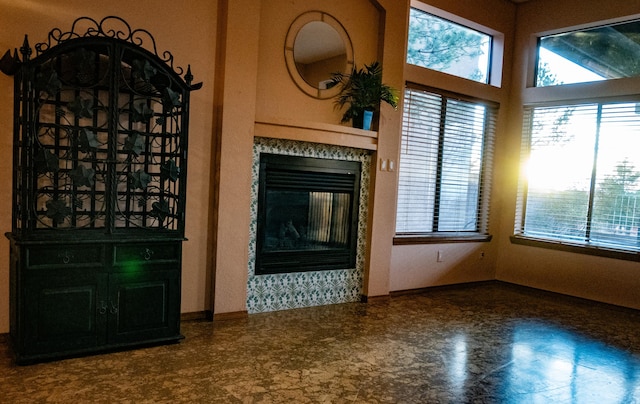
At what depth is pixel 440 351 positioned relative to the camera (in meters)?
3.71

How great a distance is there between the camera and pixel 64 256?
3.10m

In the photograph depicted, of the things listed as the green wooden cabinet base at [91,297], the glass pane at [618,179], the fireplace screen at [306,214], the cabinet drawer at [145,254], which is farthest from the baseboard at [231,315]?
the glass pane at [618,179]

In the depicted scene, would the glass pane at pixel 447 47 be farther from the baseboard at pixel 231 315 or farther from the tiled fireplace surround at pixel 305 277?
the baseboard at pixel 231 315

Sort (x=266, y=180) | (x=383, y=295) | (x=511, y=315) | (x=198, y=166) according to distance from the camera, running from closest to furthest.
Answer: (x=198, y=166) < (x=266, y=180) < (x=511, y=315) < (x=383, y=295)

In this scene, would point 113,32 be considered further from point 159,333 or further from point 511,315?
point 511,315

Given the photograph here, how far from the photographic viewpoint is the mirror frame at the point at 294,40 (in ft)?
14.8

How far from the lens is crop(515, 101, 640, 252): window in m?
5.38

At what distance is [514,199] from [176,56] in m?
4.70

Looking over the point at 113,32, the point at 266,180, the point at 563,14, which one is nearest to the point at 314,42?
the point at 266,180

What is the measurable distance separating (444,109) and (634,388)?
3.61 m

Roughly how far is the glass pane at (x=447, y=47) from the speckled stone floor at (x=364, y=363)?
2.97 metres

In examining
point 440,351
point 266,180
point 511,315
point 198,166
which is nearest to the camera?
point 440,351

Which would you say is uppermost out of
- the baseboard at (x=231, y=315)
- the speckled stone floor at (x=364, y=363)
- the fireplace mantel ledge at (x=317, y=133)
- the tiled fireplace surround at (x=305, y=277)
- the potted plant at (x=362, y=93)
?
the potted plant at (x=362, y=93)

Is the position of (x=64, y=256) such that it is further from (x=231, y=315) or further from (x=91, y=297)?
(x=231, y=315)
